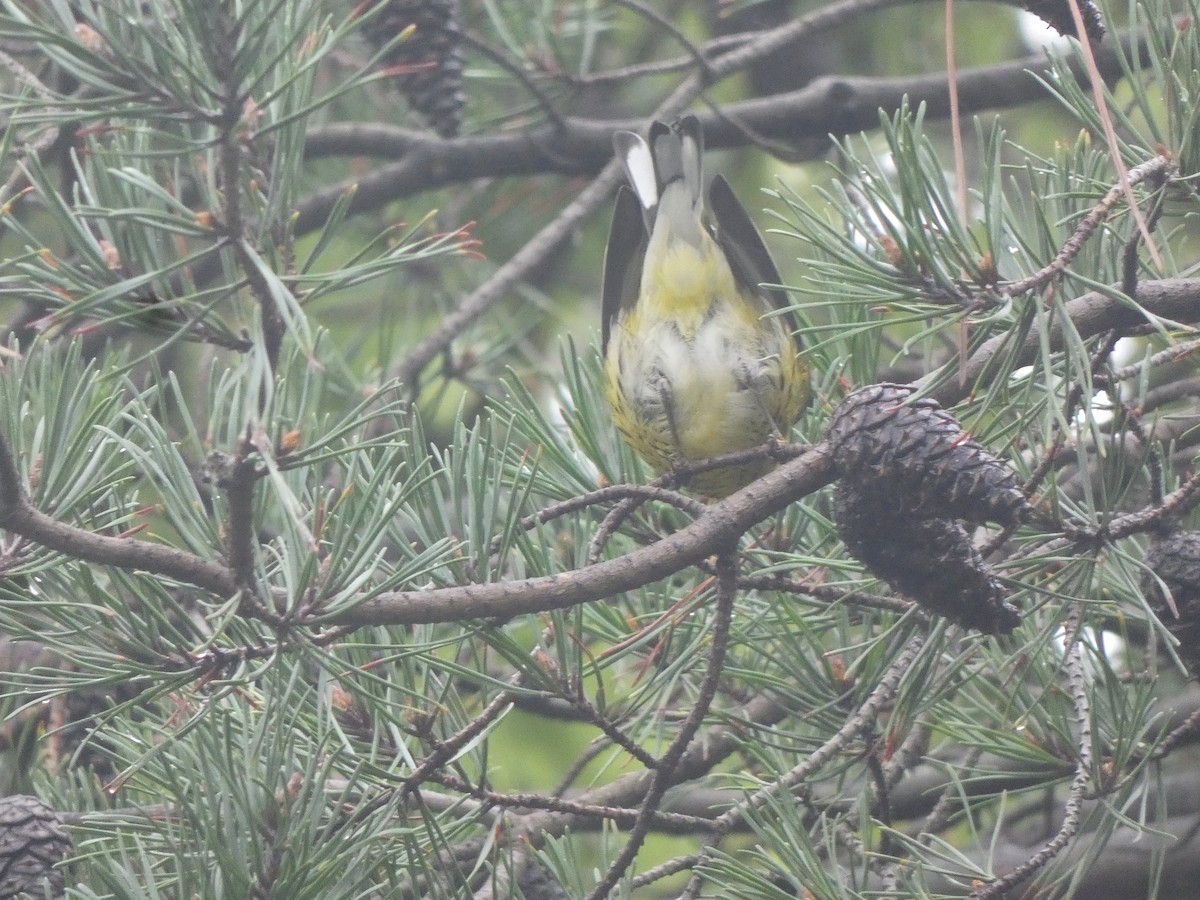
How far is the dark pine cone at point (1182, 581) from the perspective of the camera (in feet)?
3.98

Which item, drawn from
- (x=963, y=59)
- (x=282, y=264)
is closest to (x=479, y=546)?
(x=282, y=264)

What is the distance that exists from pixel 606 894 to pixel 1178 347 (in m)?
0.70

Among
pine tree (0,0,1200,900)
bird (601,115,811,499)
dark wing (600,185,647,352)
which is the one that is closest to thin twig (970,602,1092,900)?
pine tree (0,0,1200,900)

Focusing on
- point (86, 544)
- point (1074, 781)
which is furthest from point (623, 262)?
point (86, 544)

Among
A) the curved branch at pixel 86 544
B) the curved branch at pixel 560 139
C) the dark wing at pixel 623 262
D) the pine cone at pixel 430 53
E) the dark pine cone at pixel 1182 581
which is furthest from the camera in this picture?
the curved branch at pixel 560 139

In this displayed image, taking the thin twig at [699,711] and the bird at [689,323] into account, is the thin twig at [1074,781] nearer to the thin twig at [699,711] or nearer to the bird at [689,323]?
the thin twig at [699,711]

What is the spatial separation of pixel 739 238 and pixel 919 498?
881mm

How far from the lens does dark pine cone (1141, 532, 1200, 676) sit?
1.21 meters

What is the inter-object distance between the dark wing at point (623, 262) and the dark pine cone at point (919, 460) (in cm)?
93

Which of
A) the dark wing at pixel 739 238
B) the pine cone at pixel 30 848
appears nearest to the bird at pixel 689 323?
the dark wing at pixel 739 238

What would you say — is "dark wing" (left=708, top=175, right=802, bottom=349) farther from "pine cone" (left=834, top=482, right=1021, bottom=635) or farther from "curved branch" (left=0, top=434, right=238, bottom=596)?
"curved branch" (left=0, top=434, right=238, bottom=596)

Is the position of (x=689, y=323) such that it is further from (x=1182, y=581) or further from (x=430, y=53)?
(x=1182, y=581)

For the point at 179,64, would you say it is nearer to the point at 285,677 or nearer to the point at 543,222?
the point at 285,677

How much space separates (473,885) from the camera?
5.05 feet
